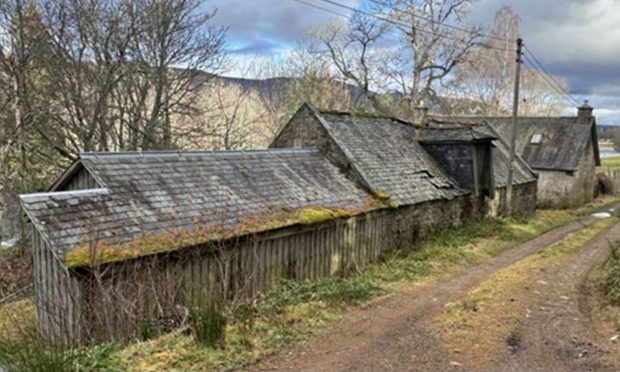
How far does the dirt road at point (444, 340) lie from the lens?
574 centimetres

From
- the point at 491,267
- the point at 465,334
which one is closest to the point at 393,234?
the point at 491,267

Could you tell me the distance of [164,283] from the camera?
333 inches

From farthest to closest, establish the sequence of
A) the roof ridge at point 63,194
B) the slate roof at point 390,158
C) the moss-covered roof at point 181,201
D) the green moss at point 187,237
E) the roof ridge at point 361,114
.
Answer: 1. the roof ridge at point 361,114
2. the slate roof at point 390,158
3. the moss-covered roof at point 181,201
4. the roof ridge at point 63,194
5. the green moss at point 187,237

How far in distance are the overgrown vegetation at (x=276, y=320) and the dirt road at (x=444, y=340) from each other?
0.36m

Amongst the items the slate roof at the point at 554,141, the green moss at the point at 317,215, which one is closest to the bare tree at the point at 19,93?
the green moss at the point at 317,215

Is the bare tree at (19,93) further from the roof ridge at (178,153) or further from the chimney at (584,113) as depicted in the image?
the chimney at (584,113)

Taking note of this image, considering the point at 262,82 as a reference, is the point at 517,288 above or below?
below

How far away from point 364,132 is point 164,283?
11.0 m

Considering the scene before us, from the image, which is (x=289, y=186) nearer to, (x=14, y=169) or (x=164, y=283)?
(x=164, y=283)

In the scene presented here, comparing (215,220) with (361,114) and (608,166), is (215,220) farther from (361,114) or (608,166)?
(608,166)

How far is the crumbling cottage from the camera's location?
7.66m

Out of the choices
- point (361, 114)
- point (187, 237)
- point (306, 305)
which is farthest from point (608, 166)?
point (187, 237)

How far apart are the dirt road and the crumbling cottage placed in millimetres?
1892

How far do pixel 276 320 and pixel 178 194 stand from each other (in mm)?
4220
